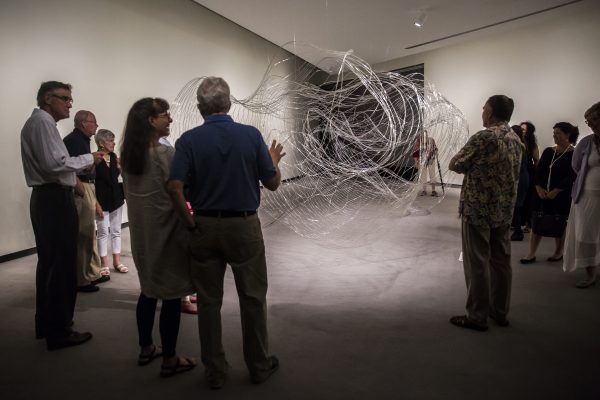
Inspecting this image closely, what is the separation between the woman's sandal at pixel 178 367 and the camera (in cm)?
199

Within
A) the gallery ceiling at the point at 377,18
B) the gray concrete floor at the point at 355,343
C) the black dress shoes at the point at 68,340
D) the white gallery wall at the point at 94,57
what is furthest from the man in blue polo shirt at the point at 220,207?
the gallery ceiling at the point at 377,18

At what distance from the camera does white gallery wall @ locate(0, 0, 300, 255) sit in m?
3.99

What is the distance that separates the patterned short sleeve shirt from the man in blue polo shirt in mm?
1247

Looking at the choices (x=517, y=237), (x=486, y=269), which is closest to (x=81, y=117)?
(x=486, y=269)

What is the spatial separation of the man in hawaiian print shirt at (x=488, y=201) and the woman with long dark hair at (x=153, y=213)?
1648 millimetres

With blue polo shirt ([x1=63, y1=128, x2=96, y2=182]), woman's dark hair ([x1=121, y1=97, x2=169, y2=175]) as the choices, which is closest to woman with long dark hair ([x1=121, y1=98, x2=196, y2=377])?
woman's dark hair ([x1=121, y1=97, x2=169, y2=175])

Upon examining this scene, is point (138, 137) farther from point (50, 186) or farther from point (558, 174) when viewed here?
point (558, 174)

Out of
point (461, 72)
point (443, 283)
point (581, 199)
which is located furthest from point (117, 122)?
point (461, 72)

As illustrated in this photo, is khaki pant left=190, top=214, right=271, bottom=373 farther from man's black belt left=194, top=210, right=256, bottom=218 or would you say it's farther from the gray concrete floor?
the gray concrete floor

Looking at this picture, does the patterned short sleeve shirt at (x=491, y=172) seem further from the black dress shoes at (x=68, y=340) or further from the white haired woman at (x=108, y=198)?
the white haired woman at (x=108, y=198)

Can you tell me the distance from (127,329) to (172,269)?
98cm

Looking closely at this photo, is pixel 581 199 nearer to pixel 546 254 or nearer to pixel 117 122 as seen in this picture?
pixel 546 254

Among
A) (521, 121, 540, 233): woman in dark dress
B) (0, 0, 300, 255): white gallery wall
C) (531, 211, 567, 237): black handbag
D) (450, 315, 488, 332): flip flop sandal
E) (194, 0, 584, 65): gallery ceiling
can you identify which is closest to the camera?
(450, 315, 488, 332): flip flop sandal

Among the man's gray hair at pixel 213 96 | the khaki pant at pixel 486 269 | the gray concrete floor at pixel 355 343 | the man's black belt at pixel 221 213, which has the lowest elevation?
the gray concrete floor at pixel 355 343
